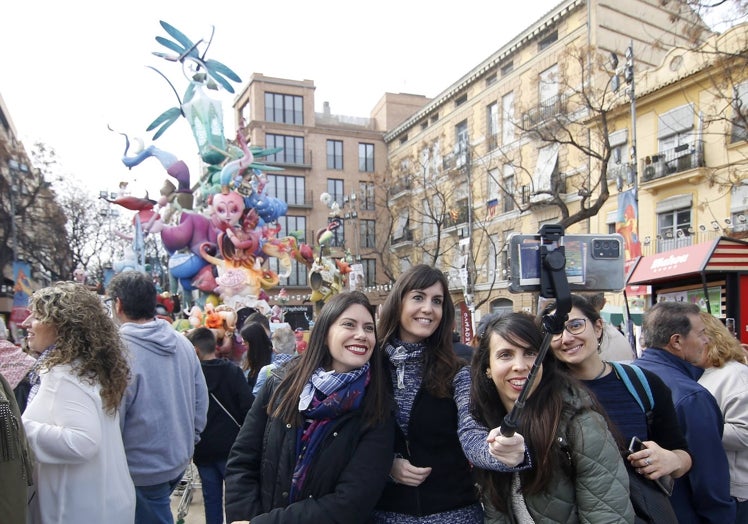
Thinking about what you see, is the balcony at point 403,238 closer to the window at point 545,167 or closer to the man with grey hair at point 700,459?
the window at point 545,167

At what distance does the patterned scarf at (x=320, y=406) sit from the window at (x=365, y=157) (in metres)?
38.8

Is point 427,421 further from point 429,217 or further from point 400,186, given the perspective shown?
point 400,186

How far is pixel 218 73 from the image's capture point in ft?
51.0

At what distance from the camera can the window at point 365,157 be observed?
132 feet

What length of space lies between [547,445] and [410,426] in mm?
575

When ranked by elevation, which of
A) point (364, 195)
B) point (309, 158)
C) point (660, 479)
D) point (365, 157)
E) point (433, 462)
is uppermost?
point (365, 157)

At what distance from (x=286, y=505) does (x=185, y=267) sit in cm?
1371

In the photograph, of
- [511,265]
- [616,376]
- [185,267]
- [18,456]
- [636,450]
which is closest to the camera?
[511,265]

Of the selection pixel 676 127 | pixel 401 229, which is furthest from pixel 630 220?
pixel 401 229

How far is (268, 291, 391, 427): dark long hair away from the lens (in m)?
2.17

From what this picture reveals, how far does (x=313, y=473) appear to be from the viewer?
2.10m

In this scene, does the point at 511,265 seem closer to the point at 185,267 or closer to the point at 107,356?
the point at 107,356

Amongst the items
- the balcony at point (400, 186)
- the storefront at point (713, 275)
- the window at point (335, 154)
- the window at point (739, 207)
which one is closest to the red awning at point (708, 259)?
the storefront at point (713, 275)

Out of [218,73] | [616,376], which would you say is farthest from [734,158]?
[616,376]
